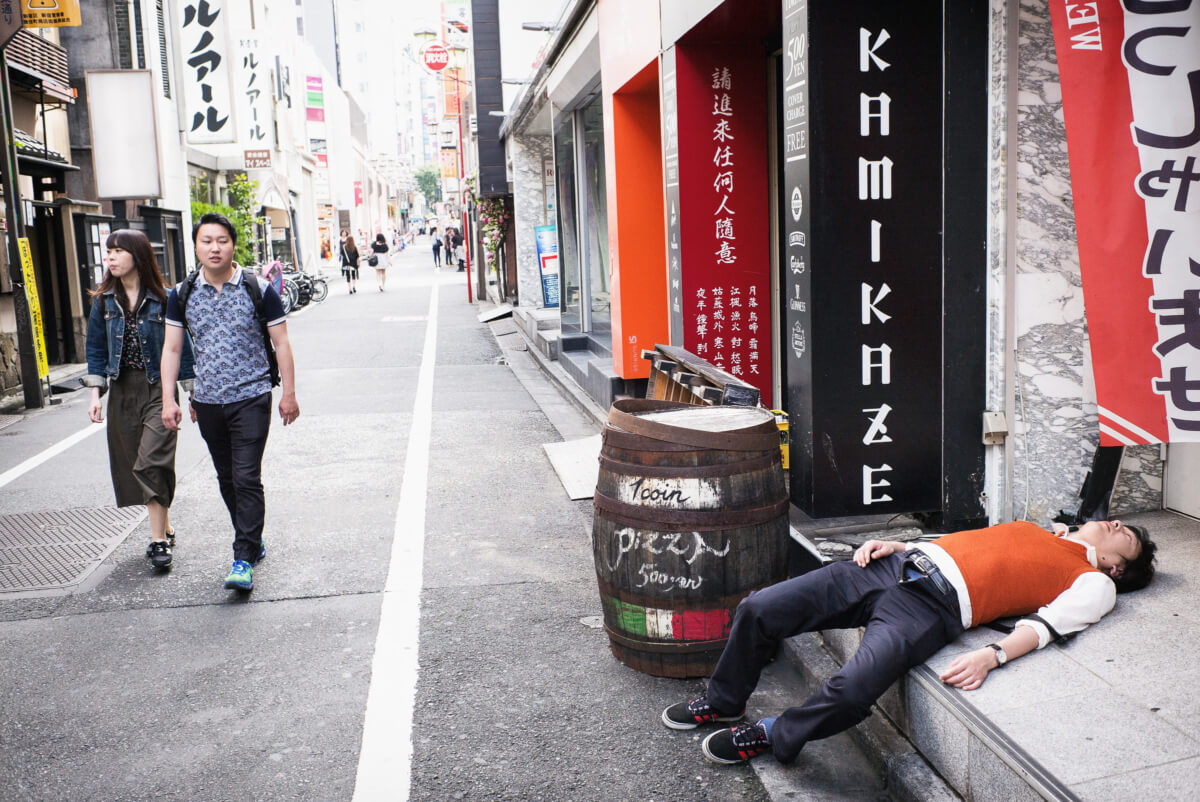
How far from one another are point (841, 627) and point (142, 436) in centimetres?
410

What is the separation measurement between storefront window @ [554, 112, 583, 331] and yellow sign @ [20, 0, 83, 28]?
615 centimetres

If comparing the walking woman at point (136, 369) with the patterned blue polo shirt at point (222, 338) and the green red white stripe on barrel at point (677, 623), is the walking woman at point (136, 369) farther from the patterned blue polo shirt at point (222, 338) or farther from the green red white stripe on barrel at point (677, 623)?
the green red white stripe on barrel at point (677, 623)

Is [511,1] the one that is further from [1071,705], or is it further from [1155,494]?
[1071,705]

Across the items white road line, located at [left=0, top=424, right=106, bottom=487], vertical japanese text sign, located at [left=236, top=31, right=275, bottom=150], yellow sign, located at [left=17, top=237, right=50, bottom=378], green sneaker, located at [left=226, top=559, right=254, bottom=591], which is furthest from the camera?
vertical japanese text sign, located at [left=236, top=31, right=275, bottom=150]

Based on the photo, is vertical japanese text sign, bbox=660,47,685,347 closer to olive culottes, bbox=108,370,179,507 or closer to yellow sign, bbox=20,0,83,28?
olive culottes, bbox=108,370,179,507

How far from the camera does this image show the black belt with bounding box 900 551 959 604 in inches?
132

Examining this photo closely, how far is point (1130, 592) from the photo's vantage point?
3826 millimetres

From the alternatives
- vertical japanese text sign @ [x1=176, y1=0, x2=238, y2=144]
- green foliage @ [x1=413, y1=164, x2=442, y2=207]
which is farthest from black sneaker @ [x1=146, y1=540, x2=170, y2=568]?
green foliage @ [x1=413, y1=164, x2=442, y2=207]

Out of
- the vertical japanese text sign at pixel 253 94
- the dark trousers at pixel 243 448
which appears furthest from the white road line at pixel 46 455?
the vertical japanese text sign at pixel 253 94

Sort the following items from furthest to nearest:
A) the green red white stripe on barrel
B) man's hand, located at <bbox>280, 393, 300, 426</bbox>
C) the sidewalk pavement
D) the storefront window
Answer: the storefront window → man's hand, located at <bbox>280, 393, 300, 426</bbox> → the green red white stripe on barrel → the sidewalk pavement

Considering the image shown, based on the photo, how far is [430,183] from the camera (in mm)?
143375

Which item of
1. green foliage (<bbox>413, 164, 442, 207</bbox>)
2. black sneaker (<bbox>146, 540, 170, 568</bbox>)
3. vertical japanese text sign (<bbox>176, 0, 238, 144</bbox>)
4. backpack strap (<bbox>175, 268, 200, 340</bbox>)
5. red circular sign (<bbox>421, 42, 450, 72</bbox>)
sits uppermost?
green foliage (<bbox>413, 164, 442, 207</bbox>)

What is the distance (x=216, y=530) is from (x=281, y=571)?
43.5 inches

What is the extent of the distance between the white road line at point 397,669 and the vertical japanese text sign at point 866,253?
2022 mm
